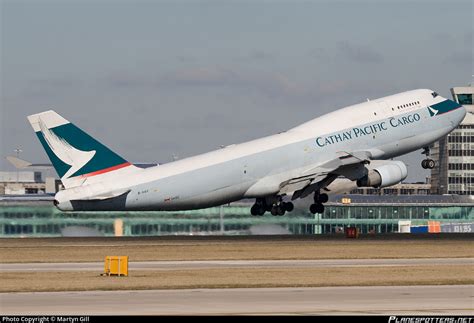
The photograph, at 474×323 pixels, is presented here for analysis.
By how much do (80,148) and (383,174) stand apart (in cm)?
2413

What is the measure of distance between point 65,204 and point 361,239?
1267 inches

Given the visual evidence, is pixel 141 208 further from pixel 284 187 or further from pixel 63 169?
pixel 284 187

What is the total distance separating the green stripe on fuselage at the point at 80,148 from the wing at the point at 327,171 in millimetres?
14586

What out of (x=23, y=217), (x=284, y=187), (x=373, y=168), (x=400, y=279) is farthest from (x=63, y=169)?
(x=23, y=217)

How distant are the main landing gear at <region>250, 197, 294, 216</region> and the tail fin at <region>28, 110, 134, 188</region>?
51.6ft

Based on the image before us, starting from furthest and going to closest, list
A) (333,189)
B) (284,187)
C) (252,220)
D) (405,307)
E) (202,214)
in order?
(202,214), (252,220), (333,189), (284,187), (405,307)

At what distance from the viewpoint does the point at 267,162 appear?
8894 centimetres

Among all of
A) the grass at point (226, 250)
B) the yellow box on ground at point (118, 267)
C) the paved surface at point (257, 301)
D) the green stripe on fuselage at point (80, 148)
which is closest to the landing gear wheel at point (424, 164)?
the grass at point (226, 250)

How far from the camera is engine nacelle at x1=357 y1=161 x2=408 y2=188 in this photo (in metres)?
92.4

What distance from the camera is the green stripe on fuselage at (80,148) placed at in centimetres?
8331

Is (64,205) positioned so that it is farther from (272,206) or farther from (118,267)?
(118,267)

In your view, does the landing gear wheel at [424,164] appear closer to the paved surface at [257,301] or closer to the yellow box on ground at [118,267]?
the yellow box on ground at [118,267]

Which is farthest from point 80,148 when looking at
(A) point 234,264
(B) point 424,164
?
(B) point 424,164

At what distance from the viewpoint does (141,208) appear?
85.2 m
